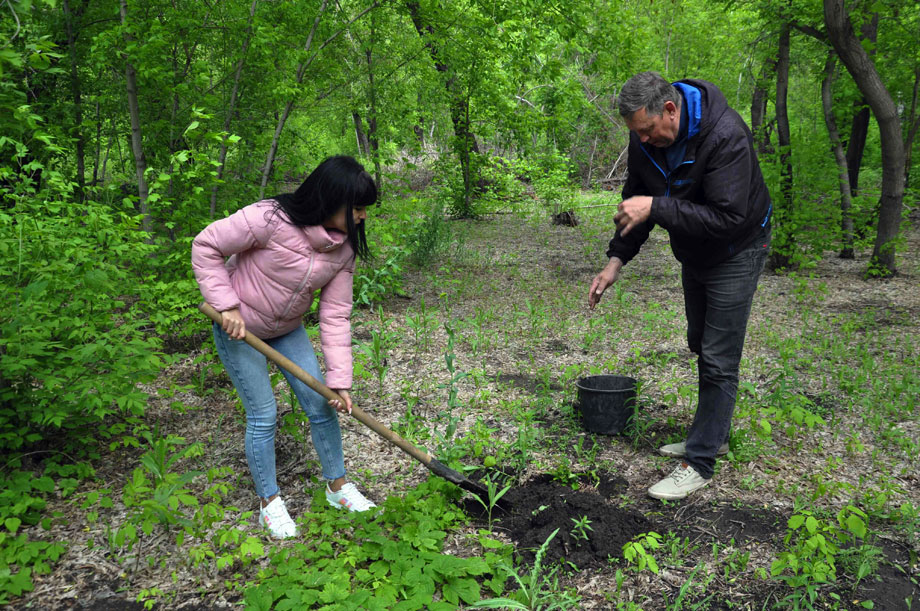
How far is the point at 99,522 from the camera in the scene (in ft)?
8.84

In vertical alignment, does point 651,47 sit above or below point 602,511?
above

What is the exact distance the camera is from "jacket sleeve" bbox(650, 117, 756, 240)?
2598 mm

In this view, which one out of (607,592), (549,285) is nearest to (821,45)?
(549,285)

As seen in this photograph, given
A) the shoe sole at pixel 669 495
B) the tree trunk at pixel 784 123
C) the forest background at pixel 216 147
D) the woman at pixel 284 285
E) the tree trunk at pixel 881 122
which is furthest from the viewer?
the tree trunk at pixel 784 123

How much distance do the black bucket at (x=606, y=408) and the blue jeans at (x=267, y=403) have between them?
62.5 inches

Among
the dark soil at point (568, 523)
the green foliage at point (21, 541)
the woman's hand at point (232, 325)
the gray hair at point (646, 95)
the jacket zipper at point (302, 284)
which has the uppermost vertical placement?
the gray hair at point (646, 95)

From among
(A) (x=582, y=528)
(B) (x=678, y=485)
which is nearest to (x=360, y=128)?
(B) (x=678, y=485)

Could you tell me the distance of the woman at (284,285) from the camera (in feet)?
7.79

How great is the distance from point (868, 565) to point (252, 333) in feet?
8.86

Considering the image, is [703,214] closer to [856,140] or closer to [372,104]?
[372,104]

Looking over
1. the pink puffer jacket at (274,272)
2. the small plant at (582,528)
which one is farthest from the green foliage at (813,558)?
the pink puffer jacket at (274,272)

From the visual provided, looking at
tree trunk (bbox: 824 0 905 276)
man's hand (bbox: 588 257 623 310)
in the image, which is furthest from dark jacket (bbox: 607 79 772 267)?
tree trunk (bbox: 824 0 905 276)

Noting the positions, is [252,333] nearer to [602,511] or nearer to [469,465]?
[469,465]

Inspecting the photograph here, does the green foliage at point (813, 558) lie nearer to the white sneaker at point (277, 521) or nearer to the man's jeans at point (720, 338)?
the man's jeans at point (720, 338)
